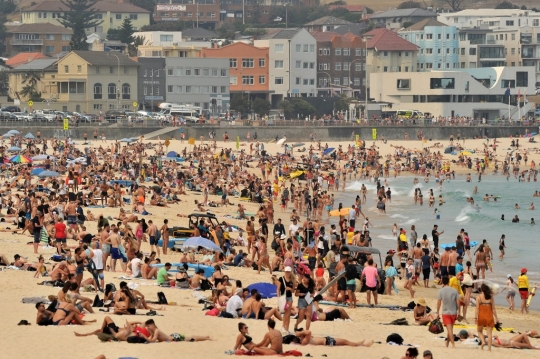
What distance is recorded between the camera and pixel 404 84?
87.8m

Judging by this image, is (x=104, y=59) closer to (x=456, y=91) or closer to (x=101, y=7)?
(x=456, y=91)

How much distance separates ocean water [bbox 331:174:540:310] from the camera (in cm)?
2779

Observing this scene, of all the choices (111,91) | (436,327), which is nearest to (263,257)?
(436,327)

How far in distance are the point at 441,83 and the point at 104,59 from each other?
27254 mm

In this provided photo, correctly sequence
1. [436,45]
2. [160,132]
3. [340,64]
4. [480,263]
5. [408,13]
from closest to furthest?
[480,263]
[160,132]
[340,64]
[436,45]
[408,13]

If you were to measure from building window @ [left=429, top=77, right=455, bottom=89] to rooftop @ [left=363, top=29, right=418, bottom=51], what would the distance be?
1131 centimetres

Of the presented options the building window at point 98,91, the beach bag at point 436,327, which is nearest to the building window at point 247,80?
the building window at point 98,91

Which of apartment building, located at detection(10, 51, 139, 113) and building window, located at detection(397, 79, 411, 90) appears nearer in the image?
apartment building, located at detection(10, 51, 139, 113)

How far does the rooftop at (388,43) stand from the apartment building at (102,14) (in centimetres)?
3864

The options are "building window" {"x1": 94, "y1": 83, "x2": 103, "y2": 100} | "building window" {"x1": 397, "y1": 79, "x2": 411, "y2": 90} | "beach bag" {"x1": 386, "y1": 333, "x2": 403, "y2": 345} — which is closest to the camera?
"beach bag" {"x1": 386, "y1": 333, "x2": 403, "y2": 345}

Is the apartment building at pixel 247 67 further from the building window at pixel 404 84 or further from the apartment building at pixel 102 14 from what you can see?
the apartment building at pixel 102 14

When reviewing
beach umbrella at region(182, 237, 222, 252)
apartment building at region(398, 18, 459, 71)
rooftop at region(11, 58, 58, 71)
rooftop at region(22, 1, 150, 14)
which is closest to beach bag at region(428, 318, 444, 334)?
beach umbrella at region(182, 237, 222, 252)

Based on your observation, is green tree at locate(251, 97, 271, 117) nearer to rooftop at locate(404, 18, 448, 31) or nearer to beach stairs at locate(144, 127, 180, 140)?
beach stairs at locate(144, 127, 180, 140)

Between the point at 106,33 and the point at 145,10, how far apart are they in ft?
36.6
